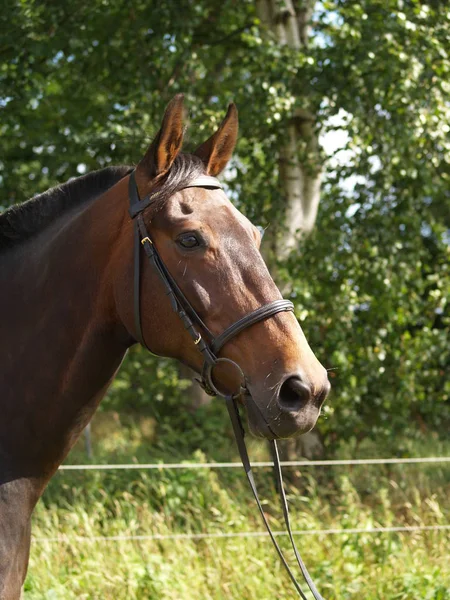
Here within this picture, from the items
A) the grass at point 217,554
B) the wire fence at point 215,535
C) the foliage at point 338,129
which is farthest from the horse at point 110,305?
the foliage at point 338,129

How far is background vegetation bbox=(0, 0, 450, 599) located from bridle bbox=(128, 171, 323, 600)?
8.95 ft

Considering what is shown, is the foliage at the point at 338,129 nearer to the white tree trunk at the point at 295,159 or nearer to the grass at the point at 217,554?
the white tree trunk at the point at 295,159

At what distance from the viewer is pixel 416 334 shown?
6984 millimetres

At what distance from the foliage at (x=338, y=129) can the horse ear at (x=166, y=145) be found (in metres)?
3.20

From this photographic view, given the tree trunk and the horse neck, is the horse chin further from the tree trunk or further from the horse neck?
the tree trunk

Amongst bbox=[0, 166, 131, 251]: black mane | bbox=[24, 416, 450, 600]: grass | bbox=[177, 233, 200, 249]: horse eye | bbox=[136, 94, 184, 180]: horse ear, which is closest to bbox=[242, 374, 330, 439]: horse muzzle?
bbox=[177, 233, 200, 249]: horse eye

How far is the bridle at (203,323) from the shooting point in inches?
88.0

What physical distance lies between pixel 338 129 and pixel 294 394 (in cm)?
454

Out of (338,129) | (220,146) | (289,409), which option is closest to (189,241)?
(220,146)

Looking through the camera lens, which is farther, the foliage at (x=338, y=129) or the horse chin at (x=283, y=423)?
the foliage at (x=338, y=129)

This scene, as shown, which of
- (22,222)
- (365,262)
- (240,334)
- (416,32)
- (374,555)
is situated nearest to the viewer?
(240,334)

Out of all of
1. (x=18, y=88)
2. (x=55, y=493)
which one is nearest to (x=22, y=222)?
(x=18, y=88)

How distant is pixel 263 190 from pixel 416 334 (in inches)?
82.0

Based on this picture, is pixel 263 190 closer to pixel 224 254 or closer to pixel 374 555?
A: pixel 374 555
